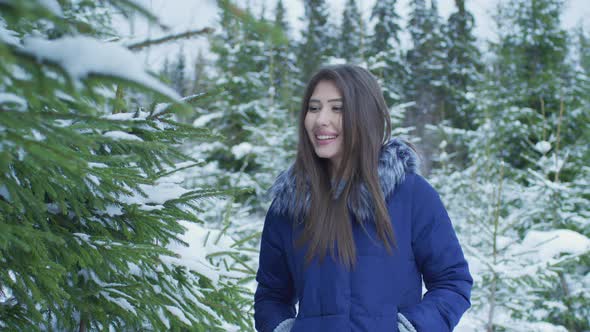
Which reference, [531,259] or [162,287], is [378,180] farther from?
[531,259]

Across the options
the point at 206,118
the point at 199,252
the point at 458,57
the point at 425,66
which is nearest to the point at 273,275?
the point at 199,252

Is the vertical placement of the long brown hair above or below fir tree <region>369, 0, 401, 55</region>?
below

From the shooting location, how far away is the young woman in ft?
5.90

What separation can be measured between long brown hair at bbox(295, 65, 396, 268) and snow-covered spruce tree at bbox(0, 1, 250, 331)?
0.47m

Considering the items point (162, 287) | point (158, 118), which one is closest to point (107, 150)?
point (158, 118)

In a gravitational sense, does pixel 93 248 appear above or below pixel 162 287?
above

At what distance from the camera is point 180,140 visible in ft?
5.84

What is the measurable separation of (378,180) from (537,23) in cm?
982

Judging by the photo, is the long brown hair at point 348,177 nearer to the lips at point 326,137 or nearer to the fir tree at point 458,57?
the lips at point 326,137

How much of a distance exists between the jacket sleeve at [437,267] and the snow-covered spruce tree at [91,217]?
2.64ft

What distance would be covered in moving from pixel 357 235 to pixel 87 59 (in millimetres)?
1485

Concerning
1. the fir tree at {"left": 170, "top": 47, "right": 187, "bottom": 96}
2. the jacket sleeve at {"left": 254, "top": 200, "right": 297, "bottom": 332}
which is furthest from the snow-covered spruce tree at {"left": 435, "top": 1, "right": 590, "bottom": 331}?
the fir tree at {"left": 170, "top": 47, "right": 187, "bottom": 96}

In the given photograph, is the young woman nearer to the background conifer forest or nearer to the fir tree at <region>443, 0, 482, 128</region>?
the background conifer forest

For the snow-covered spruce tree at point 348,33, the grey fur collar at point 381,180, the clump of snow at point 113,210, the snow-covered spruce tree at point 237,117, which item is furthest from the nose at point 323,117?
the snow-covered spruce tree at point 348,33
